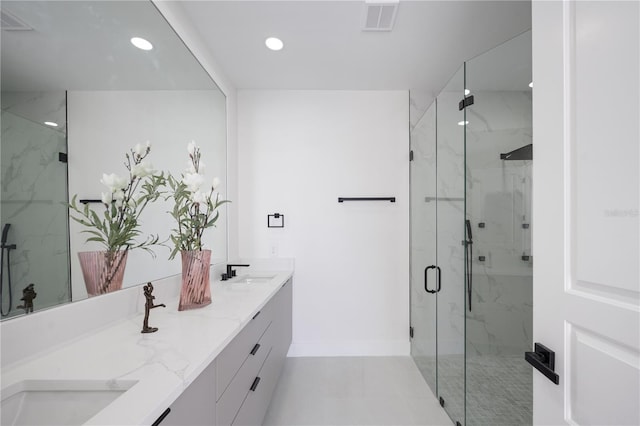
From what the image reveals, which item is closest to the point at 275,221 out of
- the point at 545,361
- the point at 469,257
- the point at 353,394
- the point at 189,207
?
the point at 189,207

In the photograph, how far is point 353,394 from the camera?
2.07m

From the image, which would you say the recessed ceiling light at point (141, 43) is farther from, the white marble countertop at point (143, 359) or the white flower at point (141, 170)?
the white marble countertop at point (143, 359)

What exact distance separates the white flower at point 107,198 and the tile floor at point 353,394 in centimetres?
171

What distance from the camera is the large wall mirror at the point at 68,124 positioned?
784mm

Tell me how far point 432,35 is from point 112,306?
258 centimetres

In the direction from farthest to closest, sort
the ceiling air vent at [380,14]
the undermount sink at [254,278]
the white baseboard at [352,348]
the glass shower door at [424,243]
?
the white baseboard at [352,348] < the undermount sink at [254,278] < the glass shower door at [424,243] < the ceiling air vent at [380,14]

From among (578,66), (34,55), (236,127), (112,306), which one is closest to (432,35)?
(578,66)

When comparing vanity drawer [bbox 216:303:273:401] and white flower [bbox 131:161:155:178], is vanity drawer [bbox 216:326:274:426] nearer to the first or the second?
vanity drawer [bbox 216:303:273:401]

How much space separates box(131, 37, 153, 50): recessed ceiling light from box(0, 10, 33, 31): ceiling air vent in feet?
1.82

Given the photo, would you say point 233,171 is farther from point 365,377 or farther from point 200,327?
point 365,377

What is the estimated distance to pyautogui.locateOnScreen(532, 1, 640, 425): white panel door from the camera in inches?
22.0

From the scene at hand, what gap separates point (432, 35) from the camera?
1926mm

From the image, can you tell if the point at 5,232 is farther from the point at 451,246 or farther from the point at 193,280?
the point at 451,246

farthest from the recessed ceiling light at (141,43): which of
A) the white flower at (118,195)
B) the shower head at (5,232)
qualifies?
the shower head at (5,232)
